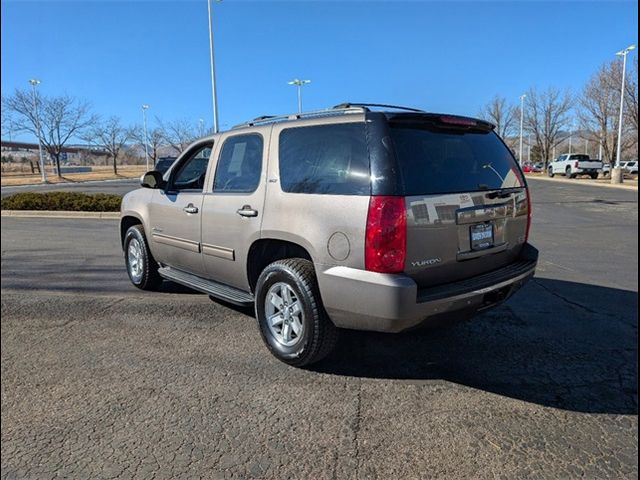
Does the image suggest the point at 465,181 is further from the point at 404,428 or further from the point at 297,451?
the point at 297,451

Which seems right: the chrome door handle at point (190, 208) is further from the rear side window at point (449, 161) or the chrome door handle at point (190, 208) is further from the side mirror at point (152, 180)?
the rear side window at point (449, 161)

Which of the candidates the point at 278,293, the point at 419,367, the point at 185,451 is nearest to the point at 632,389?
the point at 419,367

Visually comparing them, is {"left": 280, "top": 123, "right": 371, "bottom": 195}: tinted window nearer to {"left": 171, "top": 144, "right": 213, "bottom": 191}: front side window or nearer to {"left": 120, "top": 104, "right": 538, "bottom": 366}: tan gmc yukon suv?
{"left": 120, "top": 104, "right": 538, "bottom": 366}: tan gmc yukon suv

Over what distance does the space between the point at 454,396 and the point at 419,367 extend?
1.50ft

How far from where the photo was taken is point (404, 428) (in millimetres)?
2705

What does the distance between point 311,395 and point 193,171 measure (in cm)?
316

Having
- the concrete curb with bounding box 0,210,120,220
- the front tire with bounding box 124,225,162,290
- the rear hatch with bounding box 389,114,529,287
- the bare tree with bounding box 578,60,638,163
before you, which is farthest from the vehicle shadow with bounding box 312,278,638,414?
the bare tree with bounding box 578,60,638,163

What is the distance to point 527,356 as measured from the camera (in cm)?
363

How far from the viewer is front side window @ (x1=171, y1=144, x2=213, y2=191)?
15.9ft

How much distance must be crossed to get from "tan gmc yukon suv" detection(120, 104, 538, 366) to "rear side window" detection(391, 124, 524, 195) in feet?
0.03

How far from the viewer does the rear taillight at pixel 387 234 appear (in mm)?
2883

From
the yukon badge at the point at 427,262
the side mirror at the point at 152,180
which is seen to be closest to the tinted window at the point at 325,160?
the yukon badge at the point at 427,262

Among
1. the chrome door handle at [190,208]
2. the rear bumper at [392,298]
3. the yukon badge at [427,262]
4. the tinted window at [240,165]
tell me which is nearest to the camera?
the rear bumper at [392,298]

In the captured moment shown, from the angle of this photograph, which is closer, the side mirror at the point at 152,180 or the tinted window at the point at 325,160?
the tinted window at the point at 325,160
